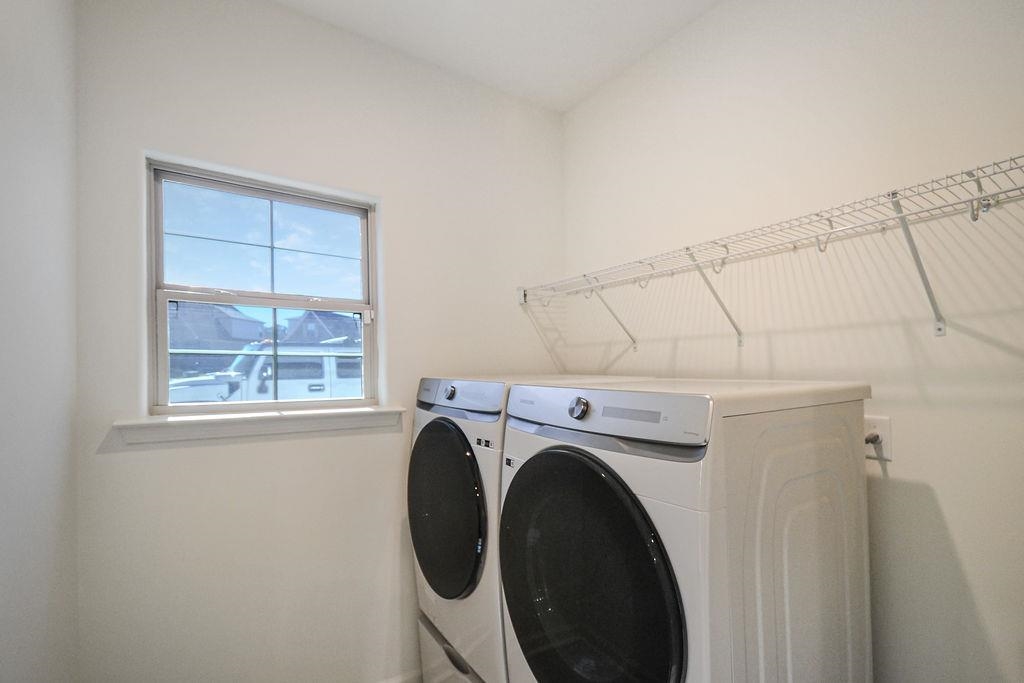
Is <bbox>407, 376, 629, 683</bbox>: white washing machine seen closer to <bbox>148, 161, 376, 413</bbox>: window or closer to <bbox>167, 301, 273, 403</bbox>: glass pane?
<bbox>148, 161, 376, 413</bbox>: window

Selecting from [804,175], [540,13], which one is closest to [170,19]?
[540,13]

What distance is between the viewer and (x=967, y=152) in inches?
40.5

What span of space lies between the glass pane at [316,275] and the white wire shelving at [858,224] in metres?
0.83

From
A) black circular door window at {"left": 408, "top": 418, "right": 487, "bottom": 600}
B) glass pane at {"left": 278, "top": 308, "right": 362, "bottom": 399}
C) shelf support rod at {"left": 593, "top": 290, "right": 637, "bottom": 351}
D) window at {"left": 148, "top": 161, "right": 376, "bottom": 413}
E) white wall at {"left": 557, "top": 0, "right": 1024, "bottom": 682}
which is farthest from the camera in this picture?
shelf support rod at {"left": 593, "top": 290, "right": 637, "bottom": 351}

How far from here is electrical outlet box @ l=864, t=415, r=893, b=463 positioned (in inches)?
44.9

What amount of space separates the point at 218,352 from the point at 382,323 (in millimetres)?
574

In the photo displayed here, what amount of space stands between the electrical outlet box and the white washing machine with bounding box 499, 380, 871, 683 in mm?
142

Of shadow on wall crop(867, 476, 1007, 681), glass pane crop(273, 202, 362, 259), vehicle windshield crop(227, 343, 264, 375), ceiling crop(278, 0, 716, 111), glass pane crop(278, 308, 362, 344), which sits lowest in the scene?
shadow on wall crop(867, 476, 1007, 681)

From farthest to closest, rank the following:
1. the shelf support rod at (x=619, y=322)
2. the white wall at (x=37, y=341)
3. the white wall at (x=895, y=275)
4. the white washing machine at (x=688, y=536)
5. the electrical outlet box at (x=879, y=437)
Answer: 1. the shelf support rod at (x=619, y=322)
2. the electrical outlet box at (x=879, y=437)
3. the white wall at (x=895, y=275)
4. the white wall at (x=37, y=341)
5. the white washing machine at (x=688, y=536)

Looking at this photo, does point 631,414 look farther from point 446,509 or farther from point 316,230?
point 316,230

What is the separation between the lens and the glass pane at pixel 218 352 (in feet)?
4.94

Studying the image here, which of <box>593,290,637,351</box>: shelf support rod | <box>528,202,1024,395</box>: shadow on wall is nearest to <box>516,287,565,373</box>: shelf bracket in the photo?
<box>593,290,637,351</box>: shelf support rod

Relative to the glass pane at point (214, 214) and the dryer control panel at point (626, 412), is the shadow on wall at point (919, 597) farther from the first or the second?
the glass pane at point (214, 214)

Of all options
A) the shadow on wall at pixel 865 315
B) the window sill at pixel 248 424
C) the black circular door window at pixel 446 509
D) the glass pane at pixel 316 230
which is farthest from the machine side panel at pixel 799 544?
the glass pane at pixel 316 230
